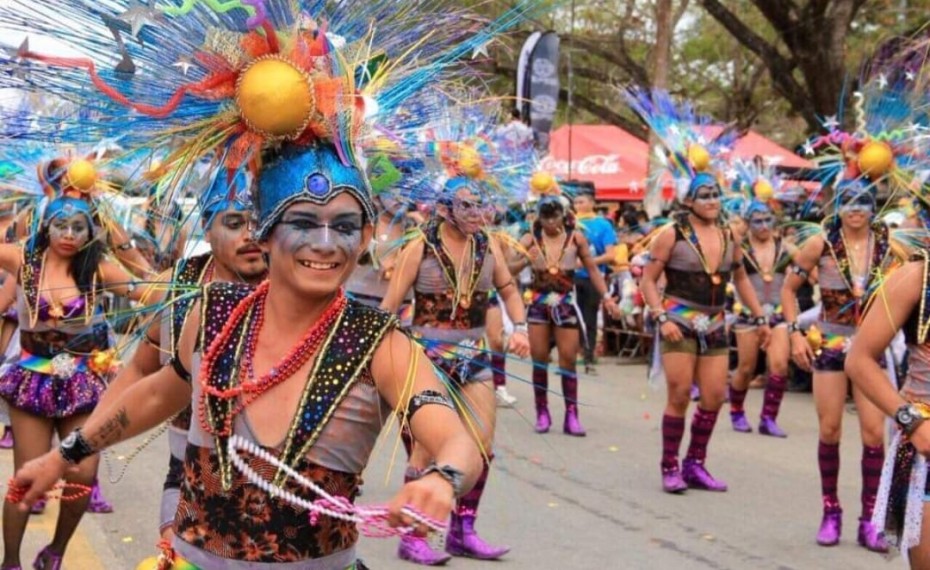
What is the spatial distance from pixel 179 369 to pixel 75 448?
390 millimetres

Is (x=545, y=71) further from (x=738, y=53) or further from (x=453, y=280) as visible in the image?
(x=453, y=280)

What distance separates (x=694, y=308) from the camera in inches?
353

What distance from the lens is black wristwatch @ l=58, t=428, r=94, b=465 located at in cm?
375

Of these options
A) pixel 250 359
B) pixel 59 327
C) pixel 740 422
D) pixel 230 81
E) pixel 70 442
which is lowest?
pixel 740 422

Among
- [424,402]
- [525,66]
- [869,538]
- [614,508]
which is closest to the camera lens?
[424,402]

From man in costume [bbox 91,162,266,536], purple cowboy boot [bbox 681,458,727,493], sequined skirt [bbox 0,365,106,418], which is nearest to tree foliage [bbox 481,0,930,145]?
purple cowboy boot [bbox 681,458,727,493]

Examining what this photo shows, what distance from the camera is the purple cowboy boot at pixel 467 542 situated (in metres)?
7.23

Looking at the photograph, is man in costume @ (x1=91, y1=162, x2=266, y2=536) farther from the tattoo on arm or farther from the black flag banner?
the black flag banner

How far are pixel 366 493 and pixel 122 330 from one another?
14.2 feet

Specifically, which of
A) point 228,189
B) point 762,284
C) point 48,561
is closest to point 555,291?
point 762,284

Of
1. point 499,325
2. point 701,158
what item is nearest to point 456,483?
point 701,158

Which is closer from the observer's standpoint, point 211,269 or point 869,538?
point 211,269

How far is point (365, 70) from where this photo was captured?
369 centimetres

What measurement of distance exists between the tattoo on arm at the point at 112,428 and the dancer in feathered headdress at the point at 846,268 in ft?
14.7
